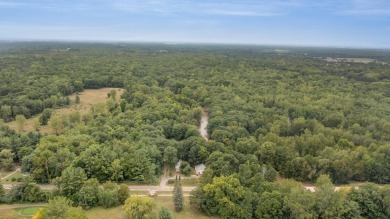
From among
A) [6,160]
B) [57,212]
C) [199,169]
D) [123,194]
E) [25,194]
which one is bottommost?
[199,169]

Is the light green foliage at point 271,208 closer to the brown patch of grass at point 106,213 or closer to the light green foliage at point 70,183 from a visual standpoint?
the brown patch of grass at point 106,213

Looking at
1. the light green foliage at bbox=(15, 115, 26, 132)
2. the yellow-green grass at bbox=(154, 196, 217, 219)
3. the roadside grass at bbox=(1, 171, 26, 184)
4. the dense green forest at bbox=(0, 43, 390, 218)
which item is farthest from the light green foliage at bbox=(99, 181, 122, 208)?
the light green foliage at bbox=(15, 115, 26, 132)

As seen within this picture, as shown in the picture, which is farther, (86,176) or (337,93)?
(337,93)

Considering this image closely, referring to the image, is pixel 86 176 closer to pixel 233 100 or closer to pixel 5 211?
pixel 5 211

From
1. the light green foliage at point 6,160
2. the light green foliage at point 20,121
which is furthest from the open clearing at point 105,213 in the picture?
the light green foliage at point 20,121

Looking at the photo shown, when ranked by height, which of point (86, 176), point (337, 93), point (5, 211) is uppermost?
point (337, 93)

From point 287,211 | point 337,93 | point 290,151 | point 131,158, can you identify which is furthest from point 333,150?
point 337,93

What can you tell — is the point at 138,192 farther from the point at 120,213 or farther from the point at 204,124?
the point at 204,124

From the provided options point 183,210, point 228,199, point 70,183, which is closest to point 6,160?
point 70,183
